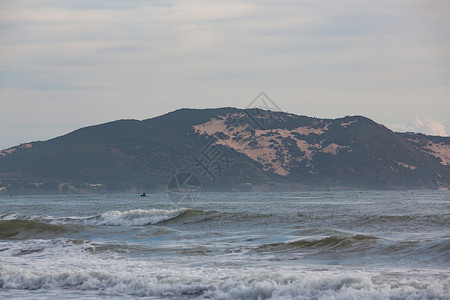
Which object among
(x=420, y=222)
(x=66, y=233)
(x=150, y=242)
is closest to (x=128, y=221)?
(x=66, y=233)

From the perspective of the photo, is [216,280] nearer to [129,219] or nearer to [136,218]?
[129,219]

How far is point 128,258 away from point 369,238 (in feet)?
34.2

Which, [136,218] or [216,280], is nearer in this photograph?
[216,280]

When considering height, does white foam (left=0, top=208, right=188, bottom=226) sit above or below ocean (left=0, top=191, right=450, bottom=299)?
above

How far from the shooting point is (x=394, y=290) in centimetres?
1709

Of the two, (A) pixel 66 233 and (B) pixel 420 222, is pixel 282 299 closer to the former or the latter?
(B) pixel 420 222

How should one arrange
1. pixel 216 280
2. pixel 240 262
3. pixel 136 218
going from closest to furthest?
1. pixel 216 280
2. pixel 240 262
3. pixel 136 218

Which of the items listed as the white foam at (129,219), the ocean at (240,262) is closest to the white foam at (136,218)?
the white foam at (129,219)

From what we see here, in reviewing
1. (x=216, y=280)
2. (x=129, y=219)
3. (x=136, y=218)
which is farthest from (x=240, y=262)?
(x=136, y=218)

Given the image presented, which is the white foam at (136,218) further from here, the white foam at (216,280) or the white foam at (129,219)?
the white foam at (216,280)

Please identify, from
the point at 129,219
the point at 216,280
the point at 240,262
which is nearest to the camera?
the point at 216,280

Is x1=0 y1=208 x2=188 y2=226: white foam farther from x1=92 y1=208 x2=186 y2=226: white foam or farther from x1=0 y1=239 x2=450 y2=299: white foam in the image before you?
x1=0 y1=239 x2=450 y2=299: white foam

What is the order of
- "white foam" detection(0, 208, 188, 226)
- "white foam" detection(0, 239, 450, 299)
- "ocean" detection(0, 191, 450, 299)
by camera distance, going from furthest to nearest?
1. "white foam" detection(0, 208, 188, 226)
2. "ocean" detection(0, 191, 450, 299)
3. "white foam" detection(0, 239, 450, 299)

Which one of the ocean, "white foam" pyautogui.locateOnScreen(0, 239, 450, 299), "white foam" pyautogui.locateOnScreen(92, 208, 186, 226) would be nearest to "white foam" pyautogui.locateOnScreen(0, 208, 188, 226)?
"white foam" pyautogui.locateOnScreen(92, 208, 186, 226)
